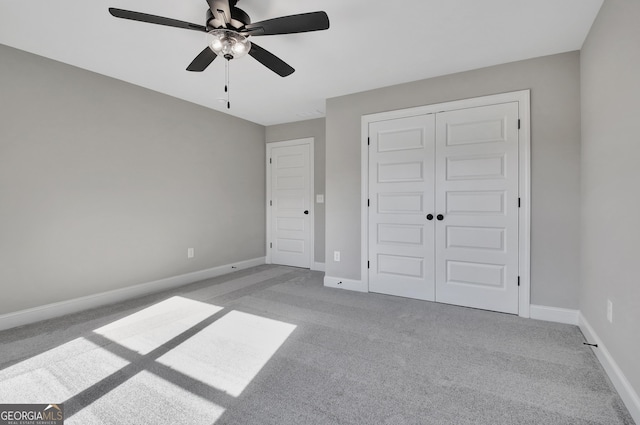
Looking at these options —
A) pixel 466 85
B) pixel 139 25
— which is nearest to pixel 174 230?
pixel 139 25

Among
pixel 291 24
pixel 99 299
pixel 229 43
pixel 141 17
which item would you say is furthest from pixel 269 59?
pixel 99 299

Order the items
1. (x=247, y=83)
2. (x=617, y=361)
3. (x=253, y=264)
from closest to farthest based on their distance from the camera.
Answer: (x=617, y=361), (x=247, y=83), (x=253, y=264)

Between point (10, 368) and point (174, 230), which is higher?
point (174, 230)

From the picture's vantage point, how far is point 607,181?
6.52 feet

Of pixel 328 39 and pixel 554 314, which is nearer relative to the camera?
pixel 328 39

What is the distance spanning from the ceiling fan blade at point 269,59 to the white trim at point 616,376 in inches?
115

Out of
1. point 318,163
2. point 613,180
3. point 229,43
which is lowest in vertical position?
point 613,180

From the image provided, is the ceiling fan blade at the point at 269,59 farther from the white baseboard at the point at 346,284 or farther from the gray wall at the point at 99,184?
the white baseboard at the point at 346,284

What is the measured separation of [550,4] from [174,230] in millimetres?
4396

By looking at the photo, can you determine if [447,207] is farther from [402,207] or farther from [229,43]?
[229,43]

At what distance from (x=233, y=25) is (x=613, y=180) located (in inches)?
105

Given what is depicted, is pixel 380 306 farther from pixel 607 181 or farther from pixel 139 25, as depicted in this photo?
pixel 139 25

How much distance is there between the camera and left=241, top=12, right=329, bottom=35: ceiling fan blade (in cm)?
175

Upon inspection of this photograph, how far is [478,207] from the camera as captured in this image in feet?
10.1
